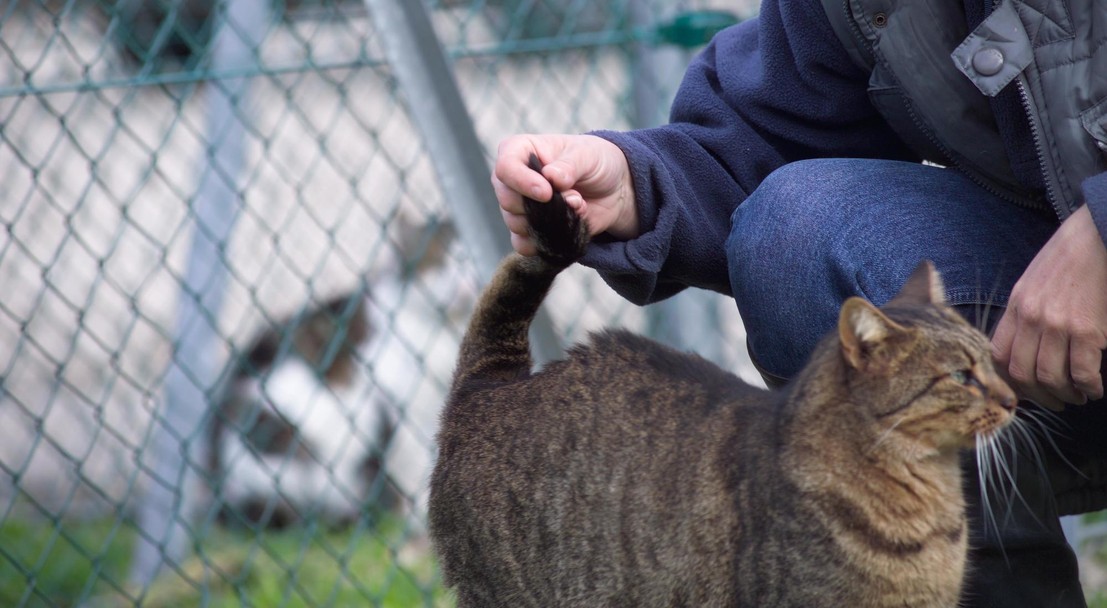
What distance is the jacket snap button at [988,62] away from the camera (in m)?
1.49

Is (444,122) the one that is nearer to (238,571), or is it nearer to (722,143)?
(722,143)

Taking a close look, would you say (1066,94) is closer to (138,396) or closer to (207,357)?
(207,357)

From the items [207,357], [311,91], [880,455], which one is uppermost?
[311,91]

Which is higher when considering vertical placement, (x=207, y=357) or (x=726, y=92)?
(x=207, y=357)

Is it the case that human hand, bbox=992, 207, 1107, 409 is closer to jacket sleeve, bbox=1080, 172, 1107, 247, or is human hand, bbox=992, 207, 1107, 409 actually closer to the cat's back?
jacket sleeve, bbox=1080, 172, 1107, 247

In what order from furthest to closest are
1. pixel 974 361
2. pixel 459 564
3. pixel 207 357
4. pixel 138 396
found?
pixel 138 396 < pixel 207 357 < pixel 459 564 < pixel 974 361

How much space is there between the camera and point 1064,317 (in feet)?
4.58

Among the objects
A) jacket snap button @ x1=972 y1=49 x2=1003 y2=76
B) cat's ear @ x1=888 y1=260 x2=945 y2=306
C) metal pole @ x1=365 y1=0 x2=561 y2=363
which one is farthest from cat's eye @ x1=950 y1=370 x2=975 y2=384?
metal pole @ x1=365 y1=0 x2=561 y2=363

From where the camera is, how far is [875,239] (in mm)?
1673

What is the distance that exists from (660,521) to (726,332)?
5.60 feet

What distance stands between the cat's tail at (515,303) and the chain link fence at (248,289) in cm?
32

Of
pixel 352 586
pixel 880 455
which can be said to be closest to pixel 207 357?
pixel 352 586

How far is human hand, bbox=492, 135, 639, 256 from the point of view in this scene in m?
1.54

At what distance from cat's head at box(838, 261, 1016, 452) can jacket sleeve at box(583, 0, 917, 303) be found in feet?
1.26
